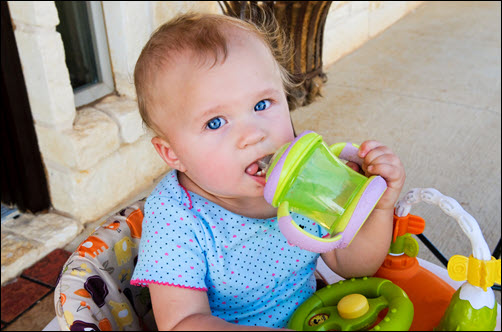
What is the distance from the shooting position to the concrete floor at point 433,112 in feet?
7.45

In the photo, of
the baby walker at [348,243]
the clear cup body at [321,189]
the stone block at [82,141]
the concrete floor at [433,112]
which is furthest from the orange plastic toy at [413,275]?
the stone block at [82,141]

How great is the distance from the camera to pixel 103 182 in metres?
2.09

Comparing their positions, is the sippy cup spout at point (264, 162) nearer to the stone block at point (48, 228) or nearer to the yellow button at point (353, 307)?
the yellow button at point (353, 307)

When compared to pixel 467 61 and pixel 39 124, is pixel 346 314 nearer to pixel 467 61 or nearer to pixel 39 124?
pixel 39 124

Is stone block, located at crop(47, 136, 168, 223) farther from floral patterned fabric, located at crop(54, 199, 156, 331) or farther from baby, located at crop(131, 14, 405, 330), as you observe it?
baby, located at crop(131, 14, 405, 330)

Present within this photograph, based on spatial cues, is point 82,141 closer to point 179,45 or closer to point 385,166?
point 179,45

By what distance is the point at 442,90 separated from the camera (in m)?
3.37

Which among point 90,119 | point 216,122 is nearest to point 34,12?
point 90,119

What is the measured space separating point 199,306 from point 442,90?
291cm

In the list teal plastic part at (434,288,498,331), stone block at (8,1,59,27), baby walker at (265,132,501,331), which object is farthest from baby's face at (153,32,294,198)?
stone block at (8,1,59,27)

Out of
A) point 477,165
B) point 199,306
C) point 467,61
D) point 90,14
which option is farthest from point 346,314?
point 467,61

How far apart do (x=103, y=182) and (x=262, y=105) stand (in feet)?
4.37

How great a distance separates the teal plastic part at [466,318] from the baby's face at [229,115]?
34 cm

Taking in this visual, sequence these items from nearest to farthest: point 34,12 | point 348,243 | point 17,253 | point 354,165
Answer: point 348,243 < point 354,165 < point 34,12 < point 17,253
